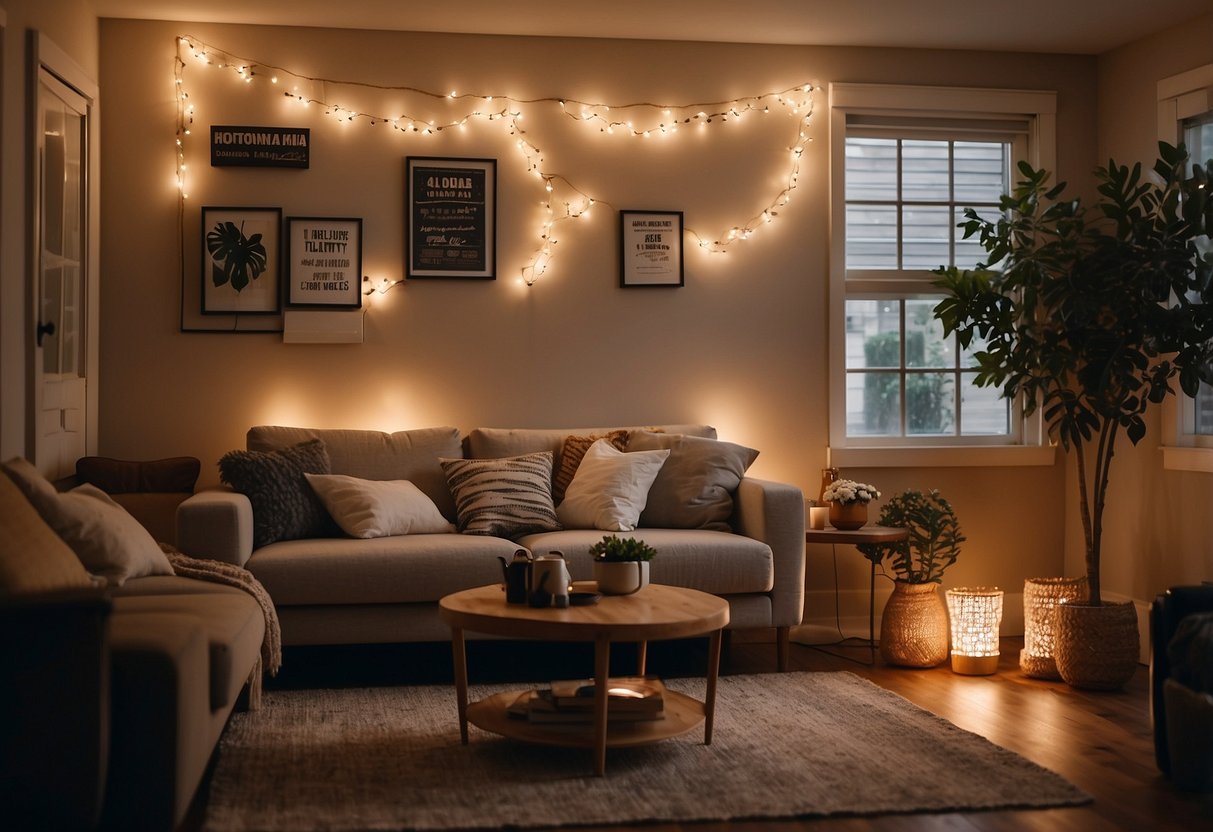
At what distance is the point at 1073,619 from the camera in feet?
14.4

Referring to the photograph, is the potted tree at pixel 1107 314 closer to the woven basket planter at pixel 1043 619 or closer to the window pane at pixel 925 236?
the woven basket planter at pixel 1043 619

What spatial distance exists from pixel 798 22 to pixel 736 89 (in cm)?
42

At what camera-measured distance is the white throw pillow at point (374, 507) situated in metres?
4.31

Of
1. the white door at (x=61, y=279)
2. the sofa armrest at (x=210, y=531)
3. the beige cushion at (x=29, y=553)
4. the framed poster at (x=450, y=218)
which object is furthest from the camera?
the framed poster at (x=450, y=218)

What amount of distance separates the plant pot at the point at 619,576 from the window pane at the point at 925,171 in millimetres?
2747

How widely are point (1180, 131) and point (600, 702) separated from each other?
137 inches

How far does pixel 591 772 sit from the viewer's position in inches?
124

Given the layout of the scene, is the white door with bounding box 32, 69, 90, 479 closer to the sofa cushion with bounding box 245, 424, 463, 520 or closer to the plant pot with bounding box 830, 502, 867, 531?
the sofa cushion with bounding box 245, 424, 463, 520

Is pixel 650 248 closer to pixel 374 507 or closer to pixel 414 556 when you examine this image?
pixel 374 507

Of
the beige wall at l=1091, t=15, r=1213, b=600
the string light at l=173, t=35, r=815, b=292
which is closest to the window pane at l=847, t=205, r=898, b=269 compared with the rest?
the string light at l=173, t=35, r=815, b=292

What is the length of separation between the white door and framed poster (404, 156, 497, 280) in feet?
4.14

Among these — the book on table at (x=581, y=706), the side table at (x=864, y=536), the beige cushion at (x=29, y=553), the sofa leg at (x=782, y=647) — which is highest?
the beige cushion at (x=29, y=553)

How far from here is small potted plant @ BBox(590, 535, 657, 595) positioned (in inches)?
135

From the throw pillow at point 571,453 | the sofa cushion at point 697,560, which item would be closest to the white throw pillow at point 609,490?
the throw pillow at point 571,453
